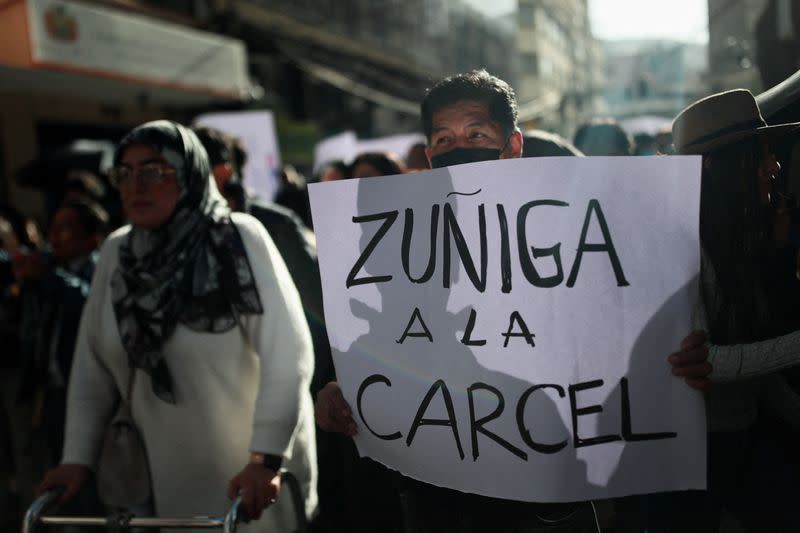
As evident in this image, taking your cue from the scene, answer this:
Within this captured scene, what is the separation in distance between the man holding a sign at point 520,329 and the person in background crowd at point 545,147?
4.06 ft

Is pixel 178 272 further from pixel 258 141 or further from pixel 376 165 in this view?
pixel 258 141

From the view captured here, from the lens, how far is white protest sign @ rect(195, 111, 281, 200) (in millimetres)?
6445

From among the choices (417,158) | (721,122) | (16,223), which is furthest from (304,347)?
(16,223)

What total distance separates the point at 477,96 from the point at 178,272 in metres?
1.01

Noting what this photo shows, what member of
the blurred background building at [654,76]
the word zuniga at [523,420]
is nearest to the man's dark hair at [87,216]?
the word zuniga at [523,420]

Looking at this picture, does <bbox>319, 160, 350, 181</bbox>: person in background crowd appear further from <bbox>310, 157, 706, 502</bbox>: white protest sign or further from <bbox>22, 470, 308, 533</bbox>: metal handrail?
<bbox>310, 157, 706, 502</bbox>: white protest sign

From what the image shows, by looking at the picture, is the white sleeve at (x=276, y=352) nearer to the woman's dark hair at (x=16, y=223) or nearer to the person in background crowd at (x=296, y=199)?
the person in background crowd at (x=296, y=199)

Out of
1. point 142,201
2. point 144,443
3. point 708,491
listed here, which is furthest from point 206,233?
point 708,491

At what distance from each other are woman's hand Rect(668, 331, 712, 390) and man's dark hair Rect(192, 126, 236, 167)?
2.26m

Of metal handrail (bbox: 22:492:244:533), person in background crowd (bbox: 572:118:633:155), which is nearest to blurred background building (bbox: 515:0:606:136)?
person in background crowd (bbox: 572:118:633:155)

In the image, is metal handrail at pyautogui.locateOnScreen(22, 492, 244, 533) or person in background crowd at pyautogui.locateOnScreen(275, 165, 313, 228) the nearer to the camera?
metal handrail at pyautogui.locateOnScreen(22, 492, 244, 533)

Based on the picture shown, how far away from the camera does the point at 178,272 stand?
2.13 metres

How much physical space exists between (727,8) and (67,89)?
29.5ft

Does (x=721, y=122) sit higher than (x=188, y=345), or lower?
higher
